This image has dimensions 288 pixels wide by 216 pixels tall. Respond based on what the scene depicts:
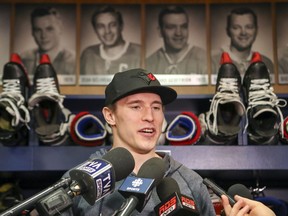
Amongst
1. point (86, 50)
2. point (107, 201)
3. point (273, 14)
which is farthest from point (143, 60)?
point (107, 201)

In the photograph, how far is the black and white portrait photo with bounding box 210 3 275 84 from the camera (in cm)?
227

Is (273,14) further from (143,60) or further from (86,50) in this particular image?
(86,50)

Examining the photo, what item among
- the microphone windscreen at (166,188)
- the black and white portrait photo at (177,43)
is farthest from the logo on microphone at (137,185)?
the black and white portrait photo at (177,43)

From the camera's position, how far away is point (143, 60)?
7.52 feet

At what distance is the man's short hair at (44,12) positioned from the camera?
7.67 ft

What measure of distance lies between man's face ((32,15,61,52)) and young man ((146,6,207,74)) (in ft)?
1.53

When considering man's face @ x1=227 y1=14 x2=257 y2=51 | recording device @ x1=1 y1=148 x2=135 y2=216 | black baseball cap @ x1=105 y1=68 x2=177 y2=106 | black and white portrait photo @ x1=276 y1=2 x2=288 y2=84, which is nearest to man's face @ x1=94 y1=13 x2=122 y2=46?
man's face @ x1=227 y1=14 x2=257 y2=51

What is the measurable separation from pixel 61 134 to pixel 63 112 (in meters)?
0.10

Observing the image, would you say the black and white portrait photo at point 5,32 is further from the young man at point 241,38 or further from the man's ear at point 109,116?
the man's ear at point 109,116

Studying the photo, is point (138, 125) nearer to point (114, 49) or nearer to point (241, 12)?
point (114, 49)

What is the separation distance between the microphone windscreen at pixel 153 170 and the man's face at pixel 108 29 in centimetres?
137

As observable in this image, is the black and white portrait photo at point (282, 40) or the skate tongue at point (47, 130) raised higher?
the black and white portrait photo at point (282, 40)

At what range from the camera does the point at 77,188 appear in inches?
32.9

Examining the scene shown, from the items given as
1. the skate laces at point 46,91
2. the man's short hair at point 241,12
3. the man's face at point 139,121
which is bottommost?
the man's face at point 139,121
